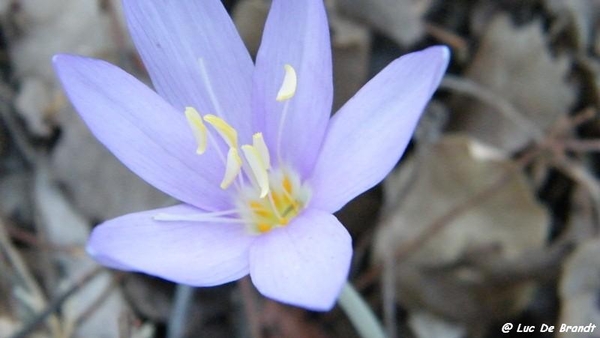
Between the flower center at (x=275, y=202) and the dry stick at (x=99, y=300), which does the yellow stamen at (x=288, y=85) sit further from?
the dry stick at (x=99, y=300)

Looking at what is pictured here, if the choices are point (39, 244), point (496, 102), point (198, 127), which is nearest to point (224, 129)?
point (198, 127)

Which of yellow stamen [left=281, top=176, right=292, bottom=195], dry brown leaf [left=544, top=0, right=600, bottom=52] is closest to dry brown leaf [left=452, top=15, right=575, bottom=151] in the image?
dry brown leaf [left=544, top=0, right=600, bottom=52]

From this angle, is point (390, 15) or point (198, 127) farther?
point (390, 15)

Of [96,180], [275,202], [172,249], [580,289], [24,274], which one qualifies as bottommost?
[580,289]

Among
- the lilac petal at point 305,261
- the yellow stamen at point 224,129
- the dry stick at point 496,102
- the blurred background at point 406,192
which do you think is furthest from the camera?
the dry stick at point 496,102

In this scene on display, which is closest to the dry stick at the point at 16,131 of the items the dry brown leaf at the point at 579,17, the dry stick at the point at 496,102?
the dry stick at the point at 496,102

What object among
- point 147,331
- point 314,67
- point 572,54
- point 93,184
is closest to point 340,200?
point 314,67

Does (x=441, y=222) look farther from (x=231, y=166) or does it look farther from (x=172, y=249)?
(x=172, y=249)

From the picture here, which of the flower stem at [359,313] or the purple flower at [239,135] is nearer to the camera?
the purple flower at [239,135]
